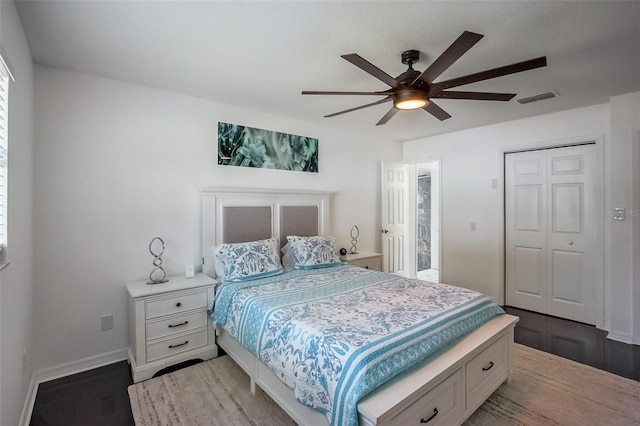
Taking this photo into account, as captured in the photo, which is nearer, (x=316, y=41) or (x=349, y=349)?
(x=349, y=349)

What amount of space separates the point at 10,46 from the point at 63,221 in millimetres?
1374

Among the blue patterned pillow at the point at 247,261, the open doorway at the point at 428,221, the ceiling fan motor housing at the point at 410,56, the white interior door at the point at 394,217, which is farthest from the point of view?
the open doorway at the point at 428,221

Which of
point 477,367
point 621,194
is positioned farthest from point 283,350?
point 621,194

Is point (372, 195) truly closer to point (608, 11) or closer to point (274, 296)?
point (274, 296)

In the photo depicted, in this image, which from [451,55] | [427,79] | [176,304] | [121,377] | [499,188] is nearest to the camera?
[451,55]

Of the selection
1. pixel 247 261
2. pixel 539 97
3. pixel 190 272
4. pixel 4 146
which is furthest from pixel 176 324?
pixel 539 97

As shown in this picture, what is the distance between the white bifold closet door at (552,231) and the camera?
3576 mm

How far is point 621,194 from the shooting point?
10.3 feet

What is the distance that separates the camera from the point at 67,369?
2.50m

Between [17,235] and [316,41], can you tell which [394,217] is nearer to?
[316,41]

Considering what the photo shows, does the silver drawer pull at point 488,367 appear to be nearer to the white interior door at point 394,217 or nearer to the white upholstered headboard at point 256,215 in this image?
the white upholstered headboard at point 256,215

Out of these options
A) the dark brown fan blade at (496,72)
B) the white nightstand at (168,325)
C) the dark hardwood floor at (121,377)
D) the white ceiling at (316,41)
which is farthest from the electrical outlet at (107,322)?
the dark brown fan blade at (496,72)

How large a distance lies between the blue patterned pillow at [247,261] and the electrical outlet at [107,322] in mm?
1044

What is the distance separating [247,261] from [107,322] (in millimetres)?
1315
